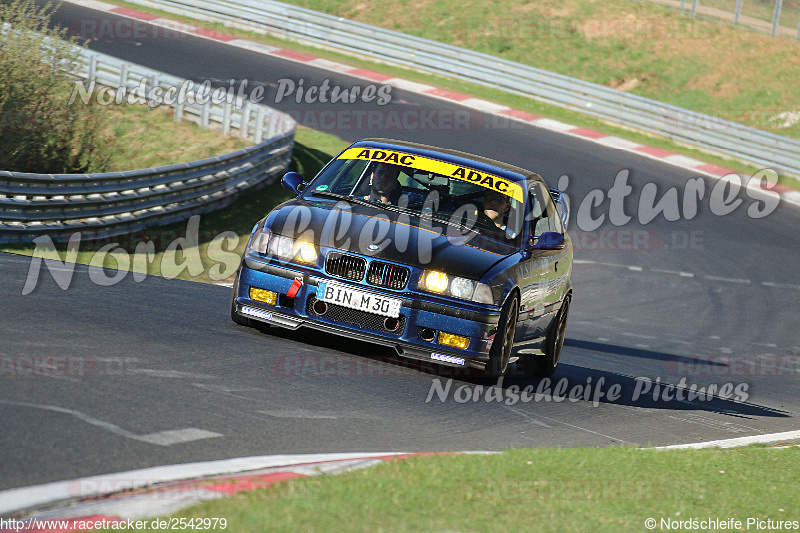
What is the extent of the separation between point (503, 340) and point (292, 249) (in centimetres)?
167

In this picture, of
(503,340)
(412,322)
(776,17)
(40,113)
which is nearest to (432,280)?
(412,322)

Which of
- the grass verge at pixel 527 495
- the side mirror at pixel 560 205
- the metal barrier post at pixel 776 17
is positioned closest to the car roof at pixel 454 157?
the side mirror at pixel 560 205

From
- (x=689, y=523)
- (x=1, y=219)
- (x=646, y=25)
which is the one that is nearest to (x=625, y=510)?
(x=689, y=523)

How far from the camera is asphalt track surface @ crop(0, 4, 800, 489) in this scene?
5328mm

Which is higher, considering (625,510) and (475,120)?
(475,120)

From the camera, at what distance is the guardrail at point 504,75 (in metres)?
27.7

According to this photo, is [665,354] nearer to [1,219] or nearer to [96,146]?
[1,219]

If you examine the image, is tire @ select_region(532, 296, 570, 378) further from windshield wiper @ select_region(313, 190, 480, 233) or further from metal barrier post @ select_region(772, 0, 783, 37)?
metal barrier post @ select_region(772, 0, 783, 37)

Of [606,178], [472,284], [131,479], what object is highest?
[606,178]

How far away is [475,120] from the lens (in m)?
26.9

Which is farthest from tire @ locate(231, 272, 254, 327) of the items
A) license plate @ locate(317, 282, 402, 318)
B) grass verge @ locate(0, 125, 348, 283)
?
grass verge @ locate(0, 125, 348, 283)

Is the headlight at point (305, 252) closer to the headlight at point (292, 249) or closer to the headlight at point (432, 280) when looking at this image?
the headlight at point (292, 249)

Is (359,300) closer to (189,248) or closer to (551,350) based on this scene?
(551,350)

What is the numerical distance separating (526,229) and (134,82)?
52.6 ft
